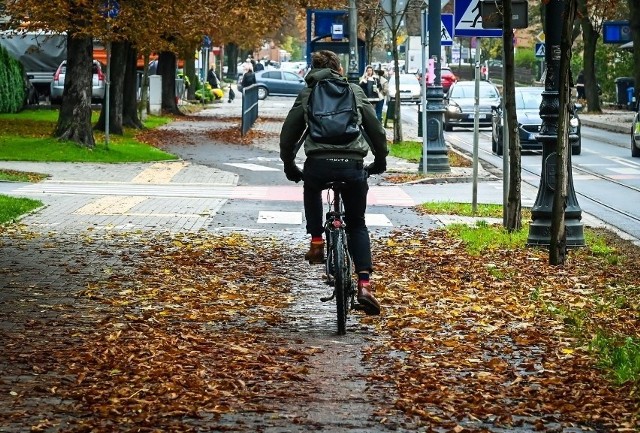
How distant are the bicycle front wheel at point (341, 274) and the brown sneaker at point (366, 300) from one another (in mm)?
239

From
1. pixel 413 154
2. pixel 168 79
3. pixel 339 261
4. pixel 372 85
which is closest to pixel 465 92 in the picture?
pixel 372 85

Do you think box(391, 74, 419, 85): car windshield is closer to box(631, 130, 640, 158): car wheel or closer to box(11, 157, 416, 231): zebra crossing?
box(631, 130, 640, 158): car wheel

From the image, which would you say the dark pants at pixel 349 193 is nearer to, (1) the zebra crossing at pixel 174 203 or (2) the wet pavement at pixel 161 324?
(2) the wet pavement at pixel 161 324

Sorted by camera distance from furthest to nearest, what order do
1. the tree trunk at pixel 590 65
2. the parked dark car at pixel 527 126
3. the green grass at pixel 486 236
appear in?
the tree trunk at pixel 590 65, the parked dark car at pixel 527 126, the green grass at pixel 486 236

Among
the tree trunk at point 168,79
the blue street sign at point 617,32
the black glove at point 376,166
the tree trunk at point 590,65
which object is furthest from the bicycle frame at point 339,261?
the tree trunk at point 590,65

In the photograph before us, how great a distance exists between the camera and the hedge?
149ft

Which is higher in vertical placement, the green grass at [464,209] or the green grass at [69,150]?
the green grass at [69,150]

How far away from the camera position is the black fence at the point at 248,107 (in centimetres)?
3841

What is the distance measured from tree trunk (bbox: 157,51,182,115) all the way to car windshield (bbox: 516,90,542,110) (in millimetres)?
17755

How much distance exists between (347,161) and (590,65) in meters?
50.4

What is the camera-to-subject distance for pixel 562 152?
42.3ft

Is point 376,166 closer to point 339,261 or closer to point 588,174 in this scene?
point 339,261

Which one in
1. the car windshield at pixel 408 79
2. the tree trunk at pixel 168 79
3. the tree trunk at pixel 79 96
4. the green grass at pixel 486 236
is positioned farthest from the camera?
the car windshield at pixel 408 79

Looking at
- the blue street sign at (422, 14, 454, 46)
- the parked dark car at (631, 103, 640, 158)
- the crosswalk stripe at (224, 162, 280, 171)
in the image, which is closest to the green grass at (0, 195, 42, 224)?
the crosswalk stripe at (224, 162, 280, 171)
